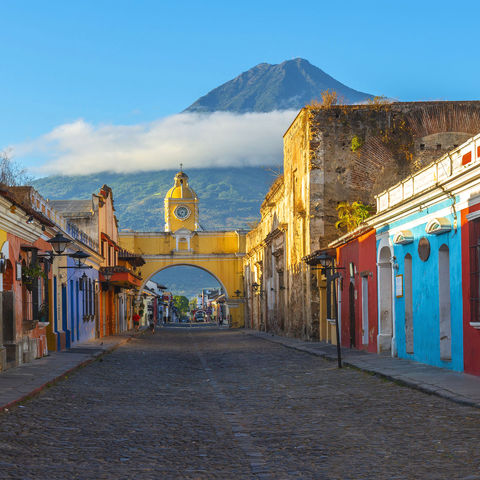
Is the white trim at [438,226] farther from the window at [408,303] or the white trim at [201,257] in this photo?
the white trim at [201,257]

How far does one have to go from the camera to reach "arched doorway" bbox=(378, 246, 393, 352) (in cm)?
1922

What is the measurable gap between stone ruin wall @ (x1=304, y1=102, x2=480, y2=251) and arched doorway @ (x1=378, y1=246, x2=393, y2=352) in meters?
9.18

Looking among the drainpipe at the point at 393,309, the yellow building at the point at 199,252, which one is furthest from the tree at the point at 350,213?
the yellow building at the point at 199,252

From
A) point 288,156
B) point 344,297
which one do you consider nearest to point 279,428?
point 344,297

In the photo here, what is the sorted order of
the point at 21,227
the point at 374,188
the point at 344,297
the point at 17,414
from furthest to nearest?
the point at 374,188
the point at 344,297
the point at 21,227
the point at 17,414

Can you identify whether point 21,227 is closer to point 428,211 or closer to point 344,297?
point 428,211

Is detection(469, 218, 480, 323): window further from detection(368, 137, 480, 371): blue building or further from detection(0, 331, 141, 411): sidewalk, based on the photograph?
detection(0, 331, 141, 411): sidewalk

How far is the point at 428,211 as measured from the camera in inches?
599

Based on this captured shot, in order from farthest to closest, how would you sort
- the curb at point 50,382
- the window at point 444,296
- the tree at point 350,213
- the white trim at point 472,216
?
the tree at point 350,213, the window at point 444,296, the white trim at point 472,216, the curb at point 50,382

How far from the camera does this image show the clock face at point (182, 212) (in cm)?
7369

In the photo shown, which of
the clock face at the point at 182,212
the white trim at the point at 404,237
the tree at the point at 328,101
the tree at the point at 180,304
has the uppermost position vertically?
the clock face at the point at 182,212

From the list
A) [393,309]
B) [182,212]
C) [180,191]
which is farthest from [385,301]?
[180,191]

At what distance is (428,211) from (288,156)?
1842cm

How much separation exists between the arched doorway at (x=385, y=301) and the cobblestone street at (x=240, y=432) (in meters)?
5.82
